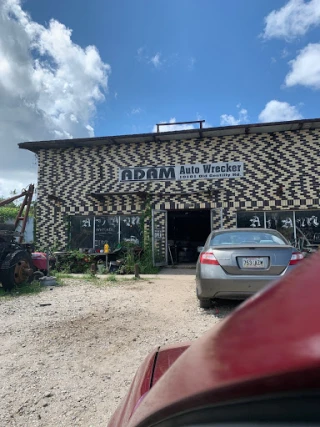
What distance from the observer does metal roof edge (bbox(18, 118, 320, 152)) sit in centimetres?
1151

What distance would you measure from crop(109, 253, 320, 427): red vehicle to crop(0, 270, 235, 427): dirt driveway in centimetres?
203

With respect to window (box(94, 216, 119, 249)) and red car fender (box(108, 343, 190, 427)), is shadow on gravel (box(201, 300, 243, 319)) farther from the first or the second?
window (box(94, 216, 119, 249))

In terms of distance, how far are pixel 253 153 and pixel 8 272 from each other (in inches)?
384

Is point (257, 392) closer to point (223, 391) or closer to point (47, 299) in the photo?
point (223, 391)

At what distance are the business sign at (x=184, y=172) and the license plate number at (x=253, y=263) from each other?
811 centimetres

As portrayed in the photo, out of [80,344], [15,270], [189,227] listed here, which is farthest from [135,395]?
[189,227]

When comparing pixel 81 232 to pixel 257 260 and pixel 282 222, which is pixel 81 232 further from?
pixel 257 260

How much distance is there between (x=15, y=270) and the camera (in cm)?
752

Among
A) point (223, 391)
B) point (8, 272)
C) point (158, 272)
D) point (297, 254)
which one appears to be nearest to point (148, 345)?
point (297, 254)

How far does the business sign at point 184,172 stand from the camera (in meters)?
12.4

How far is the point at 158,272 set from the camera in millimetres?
11430

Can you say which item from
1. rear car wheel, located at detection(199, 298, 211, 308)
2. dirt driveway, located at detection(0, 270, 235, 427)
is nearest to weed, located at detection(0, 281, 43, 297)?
dirt driveway, located at detection(0, 270, 235, 427)

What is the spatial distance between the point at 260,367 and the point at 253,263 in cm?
425

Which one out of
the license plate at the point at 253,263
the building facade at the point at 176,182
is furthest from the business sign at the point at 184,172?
the license plate at the point at 253,263
